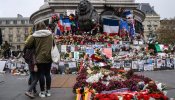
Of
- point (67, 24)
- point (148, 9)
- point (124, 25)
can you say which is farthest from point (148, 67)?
point (148, 9)

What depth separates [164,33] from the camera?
3706 inches

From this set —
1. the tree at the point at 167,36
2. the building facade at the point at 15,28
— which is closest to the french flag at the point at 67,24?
the tree at the point at 167,36

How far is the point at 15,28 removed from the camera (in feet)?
516

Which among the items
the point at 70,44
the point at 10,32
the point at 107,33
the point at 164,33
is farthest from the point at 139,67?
the point at 10,32

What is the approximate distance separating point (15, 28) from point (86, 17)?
123 meters

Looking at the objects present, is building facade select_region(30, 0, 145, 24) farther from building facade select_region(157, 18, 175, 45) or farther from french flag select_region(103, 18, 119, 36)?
building facade select_region(157, 18, 175, 45)

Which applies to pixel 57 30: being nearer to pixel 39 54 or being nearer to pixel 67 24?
pixel 67 24

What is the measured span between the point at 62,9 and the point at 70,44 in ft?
36.8

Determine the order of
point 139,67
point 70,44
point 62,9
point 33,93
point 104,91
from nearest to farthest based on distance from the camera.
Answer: point 104,91 → point 33,93 → point 139,67 → point 70,44 → point 62,9

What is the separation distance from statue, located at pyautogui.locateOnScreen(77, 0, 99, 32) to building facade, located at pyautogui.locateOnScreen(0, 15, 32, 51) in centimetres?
11920

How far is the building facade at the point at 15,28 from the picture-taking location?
155 meters

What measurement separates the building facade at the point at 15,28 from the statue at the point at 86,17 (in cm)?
11920

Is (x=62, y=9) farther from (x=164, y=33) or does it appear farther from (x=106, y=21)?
(x=164, y=33)

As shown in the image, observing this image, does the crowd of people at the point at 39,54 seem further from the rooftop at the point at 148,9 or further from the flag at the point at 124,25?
the rooftop at the point at 148,9
